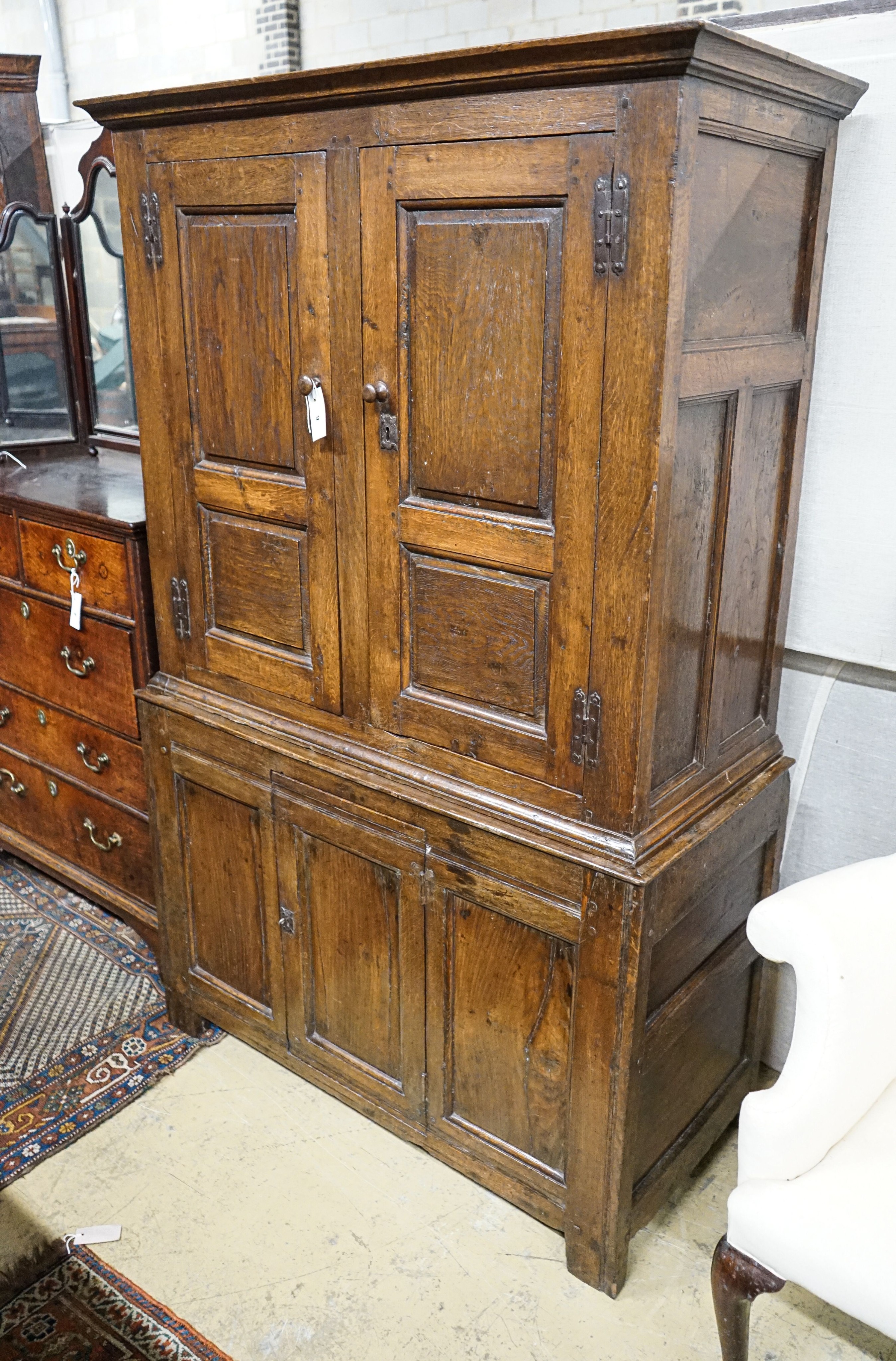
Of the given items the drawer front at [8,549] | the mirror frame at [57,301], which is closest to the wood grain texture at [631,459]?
the drawer front at [8,549]

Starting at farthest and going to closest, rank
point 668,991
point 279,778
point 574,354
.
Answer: point 279,778, point 668,991, point 574,354

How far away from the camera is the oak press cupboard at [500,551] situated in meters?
1.55

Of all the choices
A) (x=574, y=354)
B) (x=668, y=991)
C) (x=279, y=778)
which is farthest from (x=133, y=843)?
(x=574, y=354)

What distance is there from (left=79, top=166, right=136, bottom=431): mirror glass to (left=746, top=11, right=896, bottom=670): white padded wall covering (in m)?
1.80

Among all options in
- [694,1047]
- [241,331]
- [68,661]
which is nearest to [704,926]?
[694,1047]

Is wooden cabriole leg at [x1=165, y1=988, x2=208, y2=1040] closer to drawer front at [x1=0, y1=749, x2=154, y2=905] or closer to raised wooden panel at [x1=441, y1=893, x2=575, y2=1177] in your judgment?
drawer front at [x1=0, y1=749, x2=154, y2=905]

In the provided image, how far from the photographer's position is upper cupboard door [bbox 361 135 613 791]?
1.57 m

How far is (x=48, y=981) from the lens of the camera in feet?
9.24

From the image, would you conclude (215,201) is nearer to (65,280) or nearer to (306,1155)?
(65,280)

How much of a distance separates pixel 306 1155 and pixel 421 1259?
354 millimetres

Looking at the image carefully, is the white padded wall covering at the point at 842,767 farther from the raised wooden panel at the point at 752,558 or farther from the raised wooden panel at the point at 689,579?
the raised wooden panel at the point at 689,579

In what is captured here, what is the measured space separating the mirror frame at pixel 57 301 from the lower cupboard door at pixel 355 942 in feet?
5.37

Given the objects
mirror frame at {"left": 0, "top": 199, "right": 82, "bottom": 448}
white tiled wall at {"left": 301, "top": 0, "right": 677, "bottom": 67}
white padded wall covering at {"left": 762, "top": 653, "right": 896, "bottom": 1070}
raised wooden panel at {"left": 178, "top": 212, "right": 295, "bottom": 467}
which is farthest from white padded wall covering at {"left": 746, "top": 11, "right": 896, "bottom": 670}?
mirror frame at {"left": 0, "top": 199, "right": 82, "bottom": 448}

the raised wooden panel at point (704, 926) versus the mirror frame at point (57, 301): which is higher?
the mirror frame at point (57, 301)
